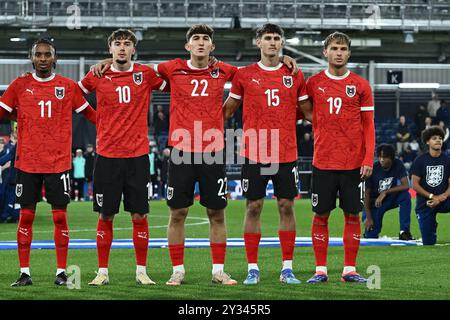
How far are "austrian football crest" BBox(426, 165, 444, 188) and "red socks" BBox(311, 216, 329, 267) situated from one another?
470 cm

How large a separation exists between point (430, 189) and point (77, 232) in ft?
20.0

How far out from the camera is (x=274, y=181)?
927 cm

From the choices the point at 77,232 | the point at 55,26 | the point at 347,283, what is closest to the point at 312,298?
the point at 347,283

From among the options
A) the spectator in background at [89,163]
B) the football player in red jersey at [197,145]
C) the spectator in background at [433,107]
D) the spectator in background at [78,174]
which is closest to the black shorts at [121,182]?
the football player in red jersey at [197,145]

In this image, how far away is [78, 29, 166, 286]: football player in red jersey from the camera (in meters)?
9.13

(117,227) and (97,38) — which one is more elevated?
(97,38)

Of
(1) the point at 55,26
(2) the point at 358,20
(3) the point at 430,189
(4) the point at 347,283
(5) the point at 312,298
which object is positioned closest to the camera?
(5) the point at 312,298

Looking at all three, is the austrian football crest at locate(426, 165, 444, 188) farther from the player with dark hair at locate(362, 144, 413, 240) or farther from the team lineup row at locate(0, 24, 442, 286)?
the team lineup row at locate(0, 24, 442, 286)

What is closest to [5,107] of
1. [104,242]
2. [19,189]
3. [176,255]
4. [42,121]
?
[42,121]

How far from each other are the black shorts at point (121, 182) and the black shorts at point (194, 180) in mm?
274

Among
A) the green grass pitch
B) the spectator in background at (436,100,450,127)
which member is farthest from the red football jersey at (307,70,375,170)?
the spectator in background at (436,100,450,127)

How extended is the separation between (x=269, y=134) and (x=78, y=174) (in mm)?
22749

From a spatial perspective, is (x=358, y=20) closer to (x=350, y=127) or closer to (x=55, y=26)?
(x=55, y=26)

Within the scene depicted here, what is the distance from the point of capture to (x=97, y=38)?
38562 mm
